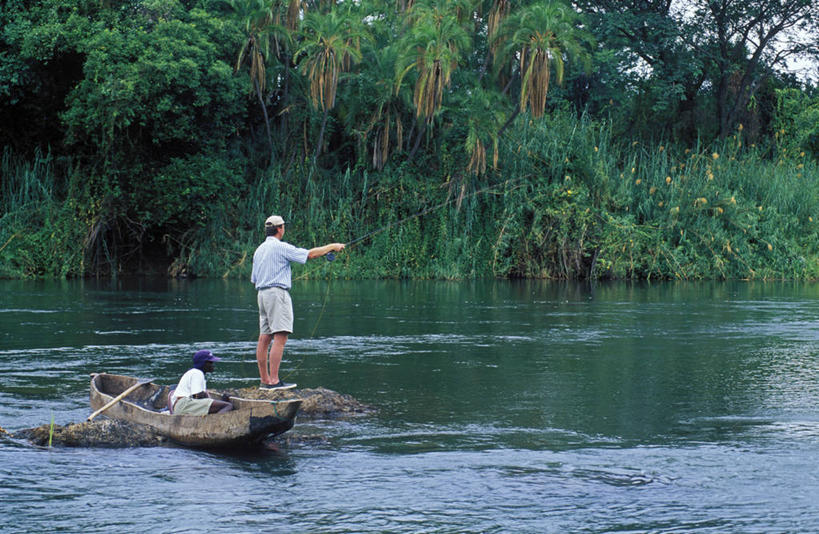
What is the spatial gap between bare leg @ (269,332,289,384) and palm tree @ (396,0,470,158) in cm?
2207

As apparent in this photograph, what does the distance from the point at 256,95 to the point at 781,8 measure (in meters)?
23.2

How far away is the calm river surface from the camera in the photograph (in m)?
7.39

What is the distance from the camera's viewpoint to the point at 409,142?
3753 cm

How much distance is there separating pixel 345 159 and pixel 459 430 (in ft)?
98.1

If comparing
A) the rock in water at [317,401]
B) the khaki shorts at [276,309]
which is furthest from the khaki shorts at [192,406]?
the khaki shorts at [276,309]

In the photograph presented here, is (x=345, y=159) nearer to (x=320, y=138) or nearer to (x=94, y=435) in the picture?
(x=320, y=138)

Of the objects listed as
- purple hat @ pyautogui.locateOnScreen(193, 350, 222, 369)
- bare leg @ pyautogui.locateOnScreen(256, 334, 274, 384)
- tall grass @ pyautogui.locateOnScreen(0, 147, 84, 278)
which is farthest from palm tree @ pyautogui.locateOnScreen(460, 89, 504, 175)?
purple hat @ pyautogui.locateOnScreen(193, 350, 222, 369)

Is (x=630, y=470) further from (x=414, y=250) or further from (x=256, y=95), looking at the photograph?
(x=256, y=95)

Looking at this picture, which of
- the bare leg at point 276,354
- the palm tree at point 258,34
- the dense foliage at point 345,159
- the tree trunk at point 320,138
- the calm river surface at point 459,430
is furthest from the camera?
the tree trunk at point 320,138

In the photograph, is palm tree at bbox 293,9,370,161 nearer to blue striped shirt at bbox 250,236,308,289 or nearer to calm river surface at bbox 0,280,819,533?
calm river surface at bbox 0,280,819,533

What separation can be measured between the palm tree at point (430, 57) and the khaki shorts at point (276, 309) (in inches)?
867

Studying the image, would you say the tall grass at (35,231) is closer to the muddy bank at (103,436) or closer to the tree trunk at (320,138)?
the tree trunk at (320,138)

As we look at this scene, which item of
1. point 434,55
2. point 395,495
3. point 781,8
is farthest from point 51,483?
point 781,8

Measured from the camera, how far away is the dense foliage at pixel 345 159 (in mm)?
32688
